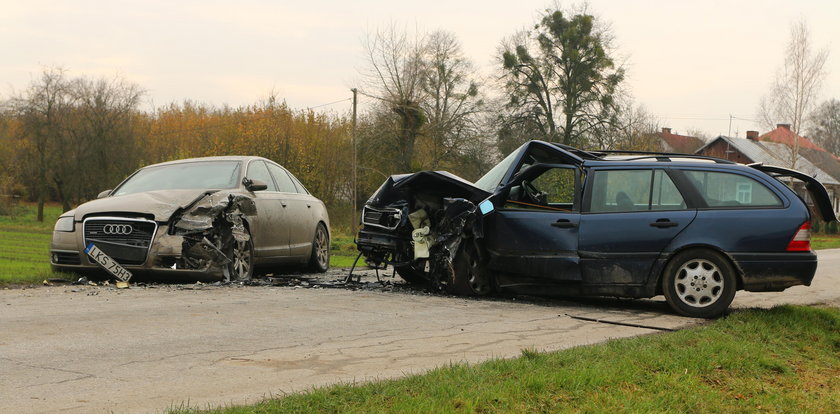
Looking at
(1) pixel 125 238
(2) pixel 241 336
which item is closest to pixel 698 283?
(2) pixel 241 336

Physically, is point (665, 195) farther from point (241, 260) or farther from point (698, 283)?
point (241, 260)

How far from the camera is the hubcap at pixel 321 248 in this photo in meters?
12.9

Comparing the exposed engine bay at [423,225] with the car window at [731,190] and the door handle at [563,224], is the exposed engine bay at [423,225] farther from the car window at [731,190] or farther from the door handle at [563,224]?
the car window at [731,190]

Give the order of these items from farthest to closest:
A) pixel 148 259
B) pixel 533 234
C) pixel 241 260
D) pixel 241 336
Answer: pixel 241 260
pixel 148 259
pixel 533 234
pixel 241 336

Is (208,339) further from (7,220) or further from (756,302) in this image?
(7,220)

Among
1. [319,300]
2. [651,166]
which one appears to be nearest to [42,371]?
[319,300]

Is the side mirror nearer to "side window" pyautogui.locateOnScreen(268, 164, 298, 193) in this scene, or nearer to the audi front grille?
"side window" pyautogui.locateOnScreen(268, 164, 298, 193)

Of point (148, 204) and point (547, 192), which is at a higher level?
point (547, 192)

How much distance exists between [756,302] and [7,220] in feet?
167

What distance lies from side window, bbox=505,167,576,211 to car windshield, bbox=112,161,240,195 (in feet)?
12.4

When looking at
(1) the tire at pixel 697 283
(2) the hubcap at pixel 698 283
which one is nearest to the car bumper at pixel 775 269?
(1) the tire at pixel 697 283

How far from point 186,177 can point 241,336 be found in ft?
16.7

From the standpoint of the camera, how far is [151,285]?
1010 cm

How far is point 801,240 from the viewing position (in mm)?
8477
